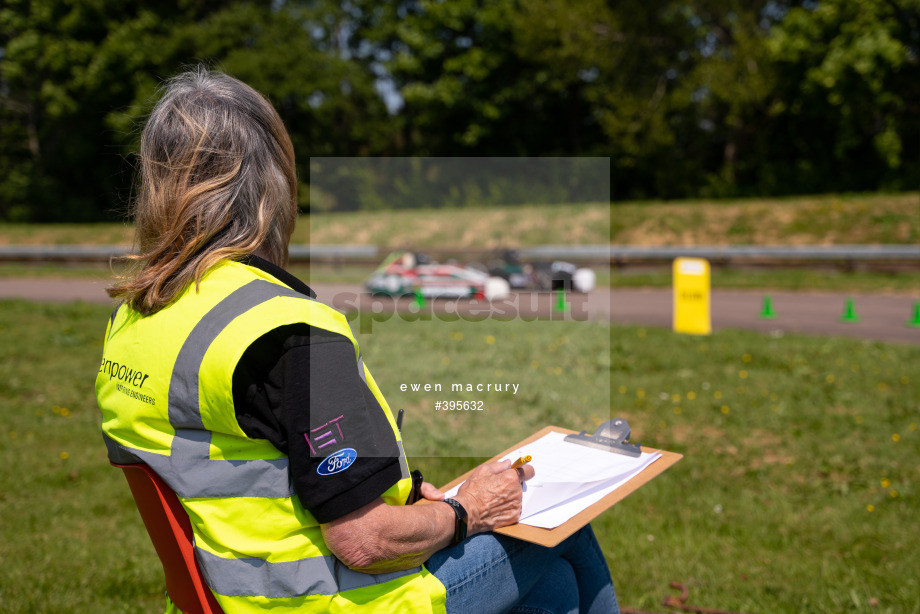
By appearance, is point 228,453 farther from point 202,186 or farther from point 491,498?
point 491,498

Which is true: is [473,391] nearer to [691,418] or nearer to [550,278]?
[691,418]

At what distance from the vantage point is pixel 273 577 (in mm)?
1571

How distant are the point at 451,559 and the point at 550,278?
9450 millimetres

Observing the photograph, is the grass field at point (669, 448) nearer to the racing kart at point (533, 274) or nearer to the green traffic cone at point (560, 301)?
the green traffic cone at point (560, 301)

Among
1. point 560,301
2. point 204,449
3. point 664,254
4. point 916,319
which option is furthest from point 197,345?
point 664,254

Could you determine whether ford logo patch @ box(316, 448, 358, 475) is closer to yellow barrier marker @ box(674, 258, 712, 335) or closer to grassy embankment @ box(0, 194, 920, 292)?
yellow barrier marker @ box(674, 258, 712, 335)

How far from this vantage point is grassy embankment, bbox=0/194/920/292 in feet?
48.0

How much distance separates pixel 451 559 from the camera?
1816 millimetres

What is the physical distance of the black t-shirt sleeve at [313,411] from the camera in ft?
4.77

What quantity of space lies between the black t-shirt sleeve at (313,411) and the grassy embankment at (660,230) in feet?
35.0

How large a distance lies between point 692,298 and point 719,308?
2.80m

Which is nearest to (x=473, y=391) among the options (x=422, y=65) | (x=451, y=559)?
(x=451, y=559)

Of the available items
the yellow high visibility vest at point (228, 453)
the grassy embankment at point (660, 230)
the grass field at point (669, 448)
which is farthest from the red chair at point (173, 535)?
the grassy embankment at point (660, 230)

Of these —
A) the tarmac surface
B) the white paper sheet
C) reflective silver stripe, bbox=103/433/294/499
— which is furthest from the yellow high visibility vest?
the tarmac surface
